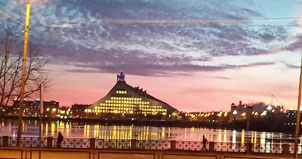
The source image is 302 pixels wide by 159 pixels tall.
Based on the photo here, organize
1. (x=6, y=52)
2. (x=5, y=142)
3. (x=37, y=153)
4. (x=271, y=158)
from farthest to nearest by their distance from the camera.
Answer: (x=5, y=142) < (x=6, y=52) < (x=37, y=153) < (x=271, y=158)

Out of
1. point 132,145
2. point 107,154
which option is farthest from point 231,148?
point 107,154

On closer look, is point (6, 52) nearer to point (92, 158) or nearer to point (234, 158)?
point (92, 158)

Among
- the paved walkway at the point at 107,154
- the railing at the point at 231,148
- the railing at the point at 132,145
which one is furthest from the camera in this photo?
the railing at the point at 231,148

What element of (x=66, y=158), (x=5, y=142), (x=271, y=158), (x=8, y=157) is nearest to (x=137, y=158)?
(x=66, y=158)

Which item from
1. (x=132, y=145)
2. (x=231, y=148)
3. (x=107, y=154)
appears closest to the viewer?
Result: (x=107, y=154)

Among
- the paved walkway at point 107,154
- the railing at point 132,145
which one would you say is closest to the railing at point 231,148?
the railing at point 132,145

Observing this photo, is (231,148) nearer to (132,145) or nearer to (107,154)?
(132,145)

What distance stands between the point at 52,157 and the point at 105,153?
25.8ft

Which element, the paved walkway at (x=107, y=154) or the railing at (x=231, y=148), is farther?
the railing at (x=231, y=148)

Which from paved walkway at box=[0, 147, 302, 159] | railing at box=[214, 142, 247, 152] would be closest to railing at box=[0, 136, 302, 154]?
railing at box=[214, 142, 247, 152]

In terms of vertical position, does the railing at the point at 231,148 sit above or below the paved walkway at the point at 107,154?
below

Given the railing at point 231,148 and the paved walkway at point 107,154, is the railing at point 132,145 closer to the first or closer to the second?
the railing at point 231,148

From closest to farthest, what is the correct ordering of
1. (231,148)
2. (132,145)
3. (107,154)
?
(107,154) < (132,145) < (231,148)

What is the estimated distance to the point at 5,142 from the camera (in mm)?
41594
